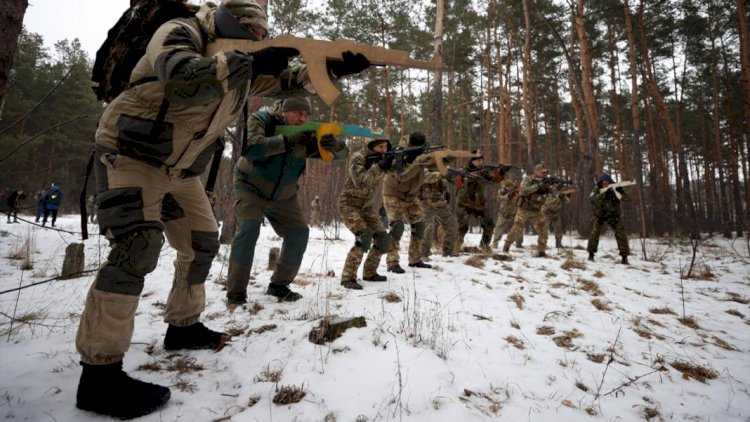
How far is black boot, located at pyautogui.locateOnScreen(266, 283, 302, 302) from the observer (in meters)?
3.40

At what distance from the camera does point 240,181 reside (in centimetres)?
330

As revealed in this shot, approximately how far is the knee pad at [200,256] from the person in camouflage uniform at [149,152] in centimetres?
24

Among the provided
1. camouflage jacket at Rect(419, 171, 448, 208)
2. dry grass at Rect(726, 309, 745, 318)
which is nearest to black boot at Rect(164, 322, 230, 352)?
camouflage jacket at Rect(419, 171, 448, 208)

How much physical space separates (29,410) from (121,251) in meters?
0.76

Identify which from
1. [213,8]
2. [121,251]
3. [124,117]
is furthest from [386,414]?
[213,8]

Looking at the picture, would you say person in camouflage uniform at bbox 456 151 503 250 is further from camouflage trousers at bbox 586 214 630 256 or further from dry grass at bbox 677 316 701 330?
dry grass at bbox 677 316 701 330

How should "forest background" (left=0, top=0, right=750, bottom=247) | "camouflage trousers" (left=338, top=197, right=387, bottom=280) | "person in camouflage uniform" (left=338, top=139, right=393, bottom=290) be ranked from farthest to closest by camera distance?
"forest background" (left=0, top=0, right=750, bottom=247) < "person in camouflage uniform" (left=338, top=139, right=393, bottom=290) < "camouflage trousers" (left=338, top=197, right=387, bottom=280)

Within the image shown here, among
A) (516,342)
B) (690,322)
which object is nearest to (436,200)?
(690,322)

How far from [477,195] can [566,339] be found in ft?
17.3

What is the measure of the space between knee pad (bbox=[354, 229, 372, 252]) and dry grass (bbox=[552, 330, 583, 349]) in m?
2.22

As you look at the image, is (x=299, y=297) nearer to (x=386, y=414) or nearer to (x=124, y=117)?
(x=386, y=414)

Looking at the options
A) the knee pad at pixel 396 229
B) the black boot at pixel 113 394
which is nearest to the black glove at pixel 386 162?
the knee pad at pixel 396 229

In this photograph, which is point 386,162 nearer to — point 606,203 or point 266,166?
point 266,166

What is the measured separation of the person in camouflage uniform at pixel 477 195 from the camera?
767 centimetres
